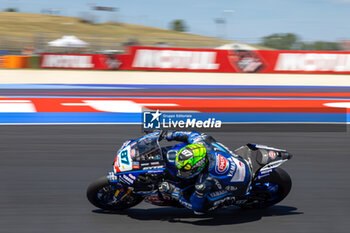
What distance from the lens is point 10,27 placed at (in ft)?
197

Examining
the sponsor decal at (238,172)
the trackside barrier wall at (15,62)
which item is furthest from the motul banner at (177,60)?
the sponsor decal at (238,172)

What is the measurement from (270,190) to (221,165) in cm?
108

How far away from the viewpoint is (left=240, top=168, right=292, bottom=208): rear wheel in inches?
228

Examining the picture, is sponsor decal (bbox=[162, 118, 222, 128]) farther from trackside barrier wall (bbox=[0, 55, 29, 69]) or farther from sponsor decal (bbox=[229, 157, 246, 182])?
trackside barrier wall (bbox=[0, 55, 29, 69])

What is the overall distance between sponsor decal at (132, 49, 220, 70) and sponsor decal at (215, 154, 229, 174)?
1942 cm

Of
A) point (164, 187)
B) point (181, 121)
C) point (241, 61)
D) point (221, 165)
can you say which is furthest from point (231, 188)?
point (241, 61)

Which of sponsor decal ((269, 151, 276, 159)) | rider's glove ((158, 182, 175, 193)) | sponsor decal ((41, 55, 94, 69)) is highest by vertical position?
sponsor decal ((269, 151, 276, 159))

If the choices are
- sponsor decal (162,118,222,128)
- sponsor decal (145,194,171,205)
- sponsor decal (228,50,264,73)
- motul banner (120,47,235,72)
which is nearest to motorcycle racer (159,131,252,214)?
sponsor decal (145,194,171,205)

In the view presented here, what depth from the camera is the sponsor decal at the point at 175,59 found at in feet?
80.1

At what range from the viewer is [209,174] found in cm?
522

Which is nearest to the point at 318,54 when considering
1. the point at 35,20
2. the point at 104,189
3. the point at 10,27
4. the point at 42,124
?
the point at 42,124

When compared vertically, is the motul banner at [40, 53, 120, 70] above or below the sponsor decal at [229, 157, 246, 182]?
below

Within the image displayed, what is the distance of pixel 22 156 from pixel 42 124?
2.74m

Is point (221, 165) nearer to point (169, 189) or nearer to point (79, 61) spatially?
point (169, 189)
